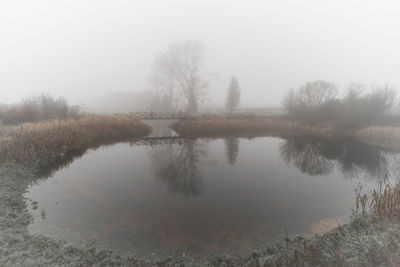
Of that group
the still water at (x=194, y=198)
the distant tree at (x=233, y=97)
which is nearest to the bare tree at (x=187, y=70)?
the distant tree at (x=233, y=97)

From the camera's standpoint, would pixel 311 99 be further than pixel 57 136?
Yes

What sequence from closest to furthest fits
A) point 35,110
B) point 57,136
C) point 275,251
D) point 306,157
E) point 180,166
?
point 275,251
point 180,166
point 57,136
point 306,157
point 35,110

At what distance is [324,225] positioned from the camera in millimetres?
5742

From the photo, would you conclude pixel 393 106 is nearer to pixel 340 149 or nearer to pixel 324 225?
pixel 340 149

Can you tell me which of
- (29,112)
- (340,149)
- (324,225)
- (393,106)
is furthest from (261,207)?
(393,106)

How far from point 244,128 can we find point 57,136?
21.0m

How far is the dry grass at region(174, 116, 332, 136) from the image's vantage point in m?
23.5

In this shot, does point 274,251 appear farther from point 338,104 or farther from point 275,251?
point 338,104

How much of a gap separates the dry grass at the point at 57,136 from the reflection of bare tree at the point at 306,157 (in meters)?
16.6

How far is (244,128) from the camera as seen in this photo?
80.9ft

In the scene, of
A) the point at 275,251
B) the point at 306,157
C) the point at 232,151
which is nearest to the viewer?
the point at 275,251

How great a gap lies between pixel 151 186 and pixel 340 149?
18.0 metres

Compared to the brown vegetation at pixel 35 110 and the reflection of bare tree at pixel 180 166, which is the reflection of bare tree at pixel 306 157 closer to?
the reflection of bare tree at pixel 180 166


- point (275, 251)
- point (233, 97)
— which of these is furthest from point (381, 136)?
point (275, 251)
